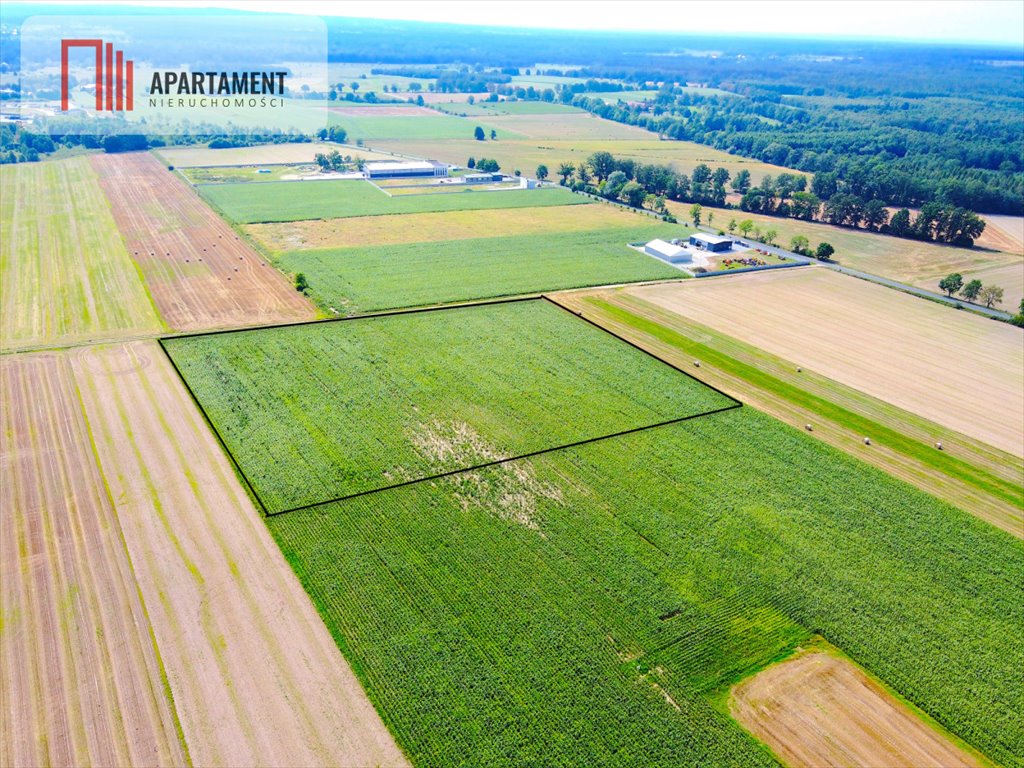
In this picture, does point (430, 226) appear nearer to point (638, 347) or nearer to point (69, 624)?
point (638, 347)

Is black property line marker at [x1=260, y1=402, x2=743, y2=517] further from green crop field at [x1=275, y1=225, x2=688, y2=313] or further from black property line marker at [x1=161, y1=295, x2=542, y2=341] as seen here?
green crop field at [x1=275, y1=225, x2=688, y2=313]

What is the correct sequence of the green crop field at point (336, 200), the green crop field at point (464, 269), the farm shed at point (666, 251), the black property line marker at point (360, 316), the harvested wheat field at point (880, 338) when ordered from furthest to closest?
1. the green crop field at point (336, 200)
2. the farm shed at point (666, 251)
3. the green crop field at point (464, 269)
4. the black property line marker at point (360, 316)
5. the harvested wheat field at point (880, 338)

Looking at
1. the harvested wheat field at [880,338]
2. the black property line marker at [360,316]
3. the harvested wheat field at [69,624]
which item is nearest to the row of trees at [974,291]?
the harvested wheat field at [880,338]

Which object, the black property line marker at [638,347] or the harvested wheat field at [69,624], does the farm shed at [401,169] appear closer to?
the black property line marker at [638,347]

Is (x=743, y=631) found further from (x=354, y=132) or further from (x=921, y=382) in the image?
(x=354, y=132)

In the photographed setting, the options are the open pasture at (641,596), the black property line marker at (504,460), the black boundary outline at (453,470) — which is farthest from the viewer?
the black boundary outline at (453,470)
